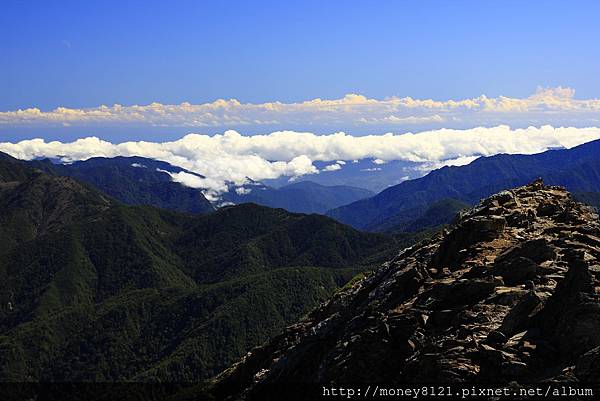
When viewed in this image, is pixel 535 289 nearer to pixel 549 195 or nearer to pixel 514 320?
pixel 514 320

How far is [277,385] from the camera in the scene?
2768 inches

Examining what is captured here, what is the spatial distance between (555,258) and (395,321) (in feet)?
60.0

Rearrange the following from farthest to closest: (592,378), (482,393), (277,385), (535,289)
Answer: (277,385)
(535,289)
(482,393)
(592,378)

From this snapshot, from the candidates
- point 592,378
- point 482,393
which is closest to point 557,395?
point 592,378

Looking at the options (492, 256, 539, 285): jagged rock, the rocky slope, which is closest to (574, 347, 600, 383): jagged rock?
the rocky slope

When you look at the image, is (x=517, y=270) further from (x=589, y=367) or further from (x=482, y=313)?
(x=589, y=367)

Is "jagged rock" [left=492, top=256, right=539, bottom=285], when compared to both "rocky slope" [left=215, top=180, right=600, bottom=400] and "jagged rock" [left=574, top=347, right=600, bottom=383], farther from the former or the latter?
"jagged rock" [left=574, top=347, right=600, bottom=383]

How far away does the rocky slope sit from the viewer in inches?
1754

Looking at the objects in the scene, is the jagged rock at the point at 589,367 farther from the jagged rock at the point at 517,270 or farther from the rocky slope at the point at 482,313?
the jagged rock at the point at 517,270

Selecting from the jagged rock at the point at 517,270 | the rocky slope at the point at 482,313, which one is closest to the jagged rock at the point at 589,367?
the rocky slope at the point at 482,313

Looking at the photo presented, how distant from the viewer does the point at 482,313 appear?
170 feet

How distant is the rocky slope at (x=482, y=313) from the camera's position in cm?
4456

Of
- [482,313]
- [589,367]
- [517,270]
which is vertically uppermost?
[517,270]

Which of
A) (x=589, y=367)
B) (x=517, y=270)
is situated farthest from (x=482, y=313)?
(x=589, y=367)
